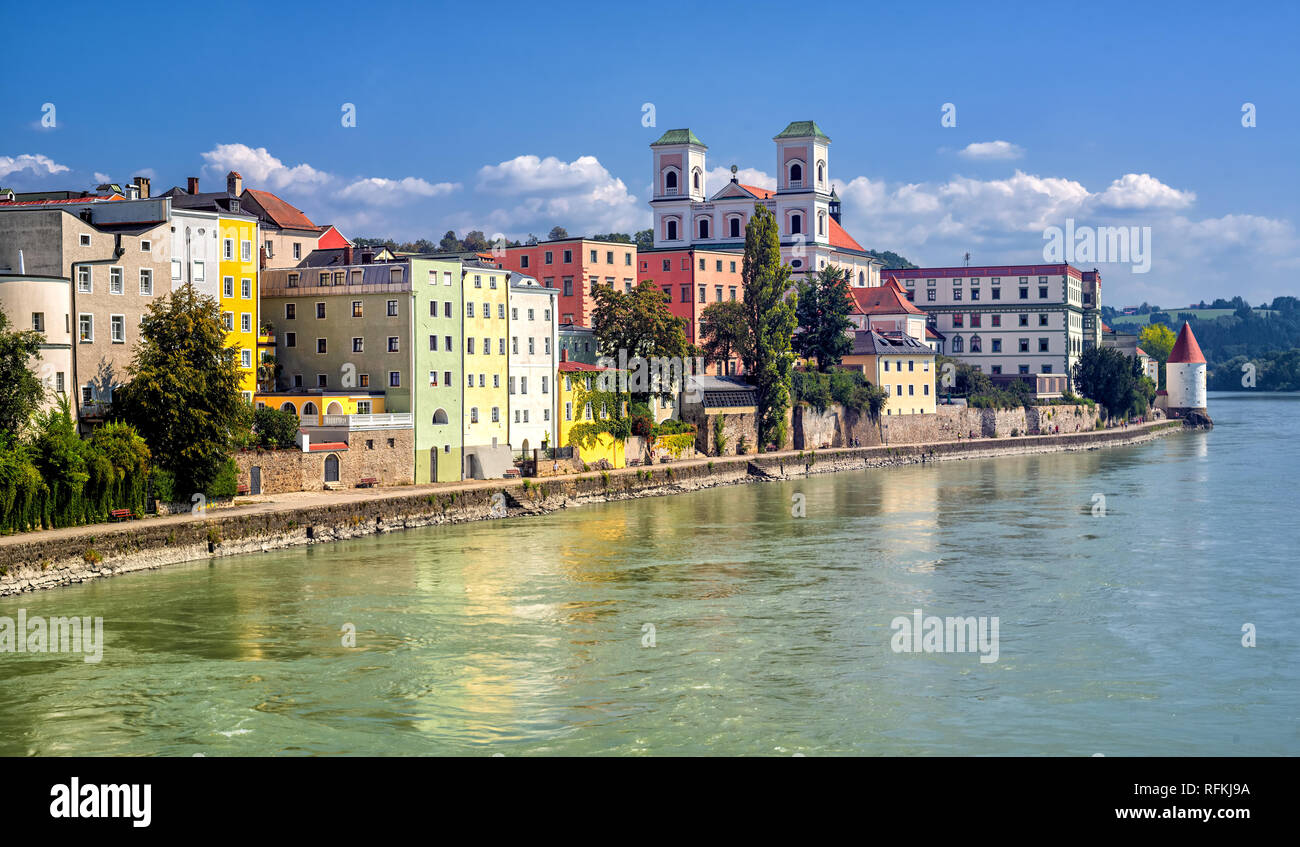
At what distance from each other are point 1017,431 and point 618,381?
133ft

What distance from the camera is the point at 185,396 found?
129 ft

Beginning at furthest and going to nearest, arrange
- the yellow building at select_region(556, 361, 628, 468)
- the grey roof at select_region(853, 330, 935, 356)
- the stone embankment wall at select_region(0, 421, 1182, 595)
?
the grey roof at select_region(853, 330, 935, 356), the yellow building at select_region(556, 361, 628, 468), the stone embankment wall at select_region(0, 421, 1182, 595)

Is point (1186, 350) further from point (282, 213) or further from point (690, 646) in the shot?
point (690, 646)

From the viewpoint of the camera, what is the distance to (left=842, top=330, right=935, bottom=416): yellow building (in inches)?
3287

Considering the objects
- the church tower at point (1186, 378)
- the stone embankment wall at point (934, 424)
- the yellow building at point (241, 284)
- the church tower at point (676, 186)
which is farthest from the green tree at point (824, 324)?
the church tower at point (1186, 378)

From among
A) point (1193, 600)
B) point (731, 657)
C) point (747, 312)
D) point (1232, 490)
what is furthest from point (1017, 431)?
point (731, 657)

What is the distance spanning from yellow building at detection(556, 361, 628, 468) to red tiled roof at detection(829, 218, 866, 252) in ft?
165

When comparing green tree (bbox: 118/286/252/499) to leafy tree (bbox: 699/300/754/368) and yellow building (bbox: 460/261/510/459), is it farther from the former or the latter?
leafy tree (bbox: 699/300/754/368)

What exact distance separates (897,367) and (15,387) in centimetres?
5904

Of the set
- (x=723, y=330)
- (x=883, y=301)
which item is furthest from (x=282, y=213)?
(x=883, y=301)

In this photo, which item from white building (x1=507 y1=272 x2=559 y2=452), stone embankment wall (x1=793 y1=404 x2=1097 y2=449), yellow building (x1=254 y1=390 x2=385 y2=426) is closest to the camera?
yellow building (x1=254 y1=390 x2=385 y2=426)

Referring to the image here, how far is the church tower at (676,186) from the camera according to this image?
101m

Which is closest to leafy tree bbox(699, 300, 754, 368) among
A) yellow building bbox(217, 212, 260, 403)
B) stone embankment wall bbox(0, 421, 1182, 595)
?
stone embankment wall bbox(0, 421, 1182, 595)
